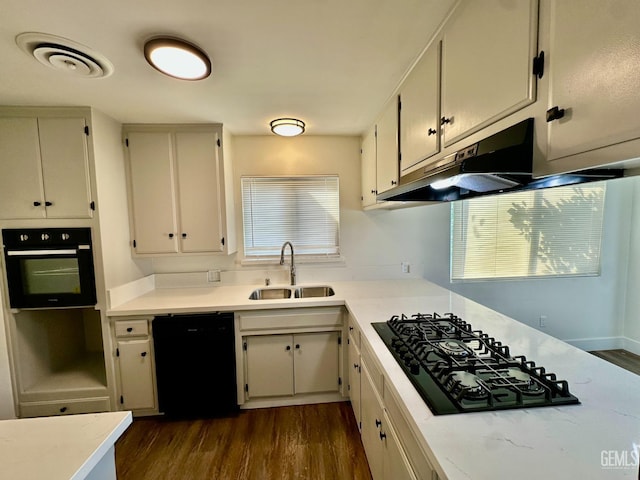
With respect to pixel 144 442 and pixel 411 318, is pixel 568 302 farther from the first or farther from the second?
pixel 144 442

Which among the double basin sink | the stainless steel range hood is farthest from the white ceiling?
the double basin sink

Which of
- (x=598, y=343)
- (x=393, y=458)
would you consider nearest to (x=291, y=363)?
(x=393, y=458)

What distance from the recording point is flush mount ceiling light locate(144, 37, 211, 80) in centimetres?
122

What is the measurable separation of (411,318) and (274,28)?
168 cm

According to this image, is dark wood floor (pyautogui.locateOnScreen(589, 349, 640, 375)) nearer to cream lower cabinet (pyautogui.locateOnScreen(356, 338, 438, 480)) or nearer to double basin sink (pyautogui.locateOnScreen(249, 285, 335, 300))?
cream lower cabinet (pyautogui.locateOnScreen(356, 338, 438, 480))

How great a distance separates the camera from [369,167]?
2.40 m

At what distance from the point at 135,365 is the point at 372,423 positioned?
1.84 m

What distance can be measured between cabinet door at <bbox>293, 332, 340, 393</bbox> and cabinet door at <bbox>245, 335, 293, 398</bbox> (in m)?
0.07

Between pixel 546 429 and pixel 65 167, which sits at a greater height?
pixel 65 167

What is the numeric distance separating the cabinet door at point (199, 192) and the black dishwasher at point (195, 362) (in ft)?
2.20

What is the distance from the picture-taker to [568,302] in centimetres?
298

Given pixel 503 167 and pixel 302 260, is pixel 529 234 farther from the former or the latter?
pixel 503 167

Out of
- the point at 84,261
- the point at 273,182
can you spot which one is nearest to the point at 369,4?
the point at 273,182

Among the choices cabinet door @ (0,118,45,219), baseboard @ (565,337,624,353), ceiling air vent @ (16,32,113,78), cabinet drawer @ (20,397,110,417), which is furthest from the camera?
baseboard @ (565,337,624,353)
